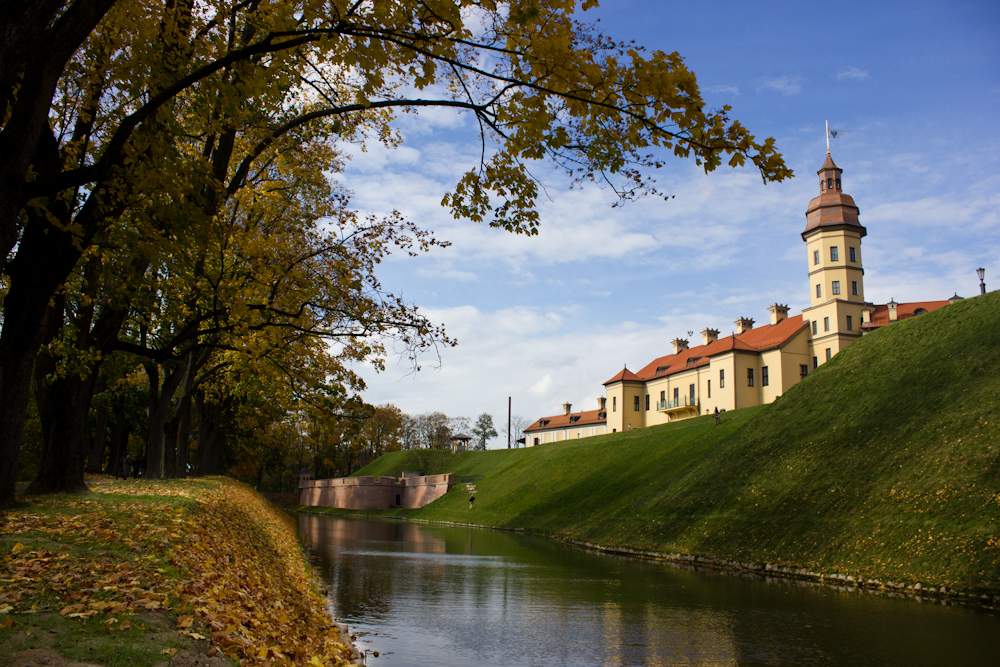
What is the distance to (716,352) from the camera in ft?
246

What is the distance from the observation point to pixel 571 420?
116m

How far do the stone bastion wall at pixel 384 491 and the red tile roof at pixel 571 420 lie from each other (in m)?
31.0

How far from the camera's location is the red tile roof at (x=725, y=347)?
239 feet

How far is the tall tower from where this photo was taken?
7176 cm

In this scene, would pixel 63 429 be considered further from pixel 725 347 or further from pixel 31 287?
pixel 725 347

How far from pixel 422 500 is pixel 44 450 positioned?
2516 inches

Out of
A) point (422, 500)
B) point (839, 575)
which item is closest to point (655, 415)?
point (422, 500)

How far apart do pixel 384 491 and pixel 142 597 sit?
81.2 meters

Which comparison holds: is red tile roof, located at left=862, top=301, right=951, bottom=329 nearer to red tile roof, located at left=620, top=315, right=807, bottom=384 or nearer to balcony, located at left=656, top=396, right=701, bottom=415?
red tile roof, located at left=620, top=315, right=807, bottom=384

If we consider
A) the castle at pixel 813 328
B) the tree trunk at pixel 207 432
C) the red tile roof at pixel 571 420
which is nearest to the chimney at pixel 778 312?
the castle at pixel 813 328

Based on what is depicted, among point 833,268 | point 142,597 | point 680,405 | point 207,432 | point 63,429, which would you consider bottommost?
point 142,597

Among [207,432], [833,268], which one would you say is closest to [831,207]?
[833,268]

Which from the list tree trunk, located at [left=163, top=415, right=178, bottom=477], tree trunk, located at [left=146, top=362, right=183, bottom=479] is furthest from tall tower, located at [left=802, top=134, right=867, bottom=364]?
tree trunk, located at [left=146, top=362, right=183, bottom=479]

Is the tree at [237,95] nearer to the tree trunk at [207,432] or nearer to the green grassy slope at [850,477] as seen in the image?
the green grassy slope at [850,477]
